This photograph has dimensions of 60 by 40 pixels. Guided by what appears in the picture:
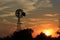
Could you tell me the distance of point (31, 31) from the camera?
121562 millimetres

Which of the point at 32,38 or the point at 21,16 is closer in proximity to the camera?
the point at 21,16

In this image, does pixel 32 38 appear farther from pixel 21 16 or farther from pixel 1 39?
pixel 21 16

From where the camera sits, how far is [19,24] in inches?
3903

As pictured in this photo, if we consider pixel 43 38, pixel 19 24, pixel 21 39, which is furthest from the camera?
pixel 43 38

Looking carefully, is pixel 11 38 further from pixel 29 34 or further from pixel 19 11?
pixel 19 11

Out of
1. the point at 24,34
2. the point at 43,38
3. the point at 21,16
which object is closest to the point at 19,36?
the point at 24,34

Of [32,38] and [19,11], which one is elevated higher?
[19,11]

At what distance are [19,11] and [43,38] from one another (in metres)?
29.0

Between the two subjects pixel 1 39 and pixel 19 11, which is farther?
pixel 1 39

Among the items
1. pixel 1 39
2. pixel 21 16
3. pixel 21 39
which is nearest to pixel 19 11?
pixel 21 16

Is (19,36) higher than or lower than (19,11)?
lower

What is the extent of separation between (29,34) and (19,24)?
898 inches

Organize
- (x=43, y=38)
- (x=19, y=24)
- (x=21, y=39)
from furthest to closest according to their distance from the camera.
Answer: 1. (x=43, y=38)
2. (x=21, y=39)
3. (x=19, y=24)

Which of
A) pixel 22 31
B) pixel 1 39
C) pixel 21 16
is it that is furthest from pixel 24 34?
pixel 21 16
